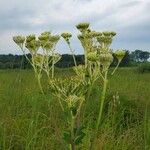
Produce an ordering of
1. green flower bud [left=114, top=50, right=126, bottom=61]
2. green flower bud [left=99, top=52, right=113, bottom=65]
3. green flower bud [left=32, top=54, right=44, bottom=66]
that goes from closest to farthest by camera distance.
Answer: green flower bud [left=99, top=52, right=113, bottom=65], green flower bud [left=114, top=50, right=126, bottom=61], green flower bud [left=32, top=54, right=44, bottom=66]

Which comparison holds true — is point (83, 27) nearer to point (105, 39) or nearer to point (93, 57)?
point (105, 39)

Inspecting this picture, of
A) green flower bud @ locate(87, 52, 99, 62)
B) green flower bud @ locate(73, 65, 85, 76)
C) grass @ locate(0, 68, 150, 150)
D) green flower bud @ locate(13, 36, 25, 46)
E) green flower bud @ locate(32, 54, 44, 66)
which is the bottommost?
grass @ locate(0, 68, 150, 150)

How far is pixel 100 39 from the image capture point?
3199 millimetres

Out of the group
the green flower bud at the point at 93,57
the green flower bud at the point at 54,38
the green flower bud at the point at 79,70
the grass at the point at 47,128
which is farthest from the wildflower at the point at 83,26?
the grass at the point at 47,128

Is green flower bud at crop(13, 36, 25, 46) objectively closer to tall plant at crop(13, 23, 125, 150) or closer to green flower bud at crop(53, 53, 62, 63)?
tall plant at crop(13, 23, 125, 150)

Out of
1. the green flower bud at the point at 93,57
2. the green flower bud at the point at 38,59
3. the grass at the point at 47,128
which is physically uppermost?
the green flower bud at the point at 93,57

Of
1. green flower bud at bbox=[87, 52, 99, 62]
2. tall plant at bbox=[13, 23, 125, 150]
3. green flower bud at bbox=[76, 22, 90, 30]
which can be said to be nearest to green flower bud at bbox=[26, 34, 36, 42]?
tall plant at bbox=[13, 23, 125, 150]

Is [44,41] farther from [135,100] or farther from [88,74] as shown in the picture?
[135,100]

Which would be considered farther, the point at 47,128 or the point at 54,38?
the point at 47,128

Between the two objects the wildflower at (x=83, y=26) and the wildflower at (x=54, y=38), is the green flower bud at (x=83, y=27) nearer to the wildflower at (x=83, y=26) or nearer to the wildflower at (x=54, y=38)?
the wildflower at (x=83, y=26)

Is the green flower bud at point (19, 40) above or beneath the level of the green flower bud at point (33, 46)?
above

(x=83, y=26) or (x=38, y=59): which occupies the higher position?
(x=83, y=26)

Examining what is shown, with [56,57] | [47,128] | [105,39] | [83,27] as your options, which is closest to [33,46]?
[56,57]

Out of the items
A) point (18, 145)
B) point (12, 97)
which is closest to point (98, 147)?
point (18, 145)
